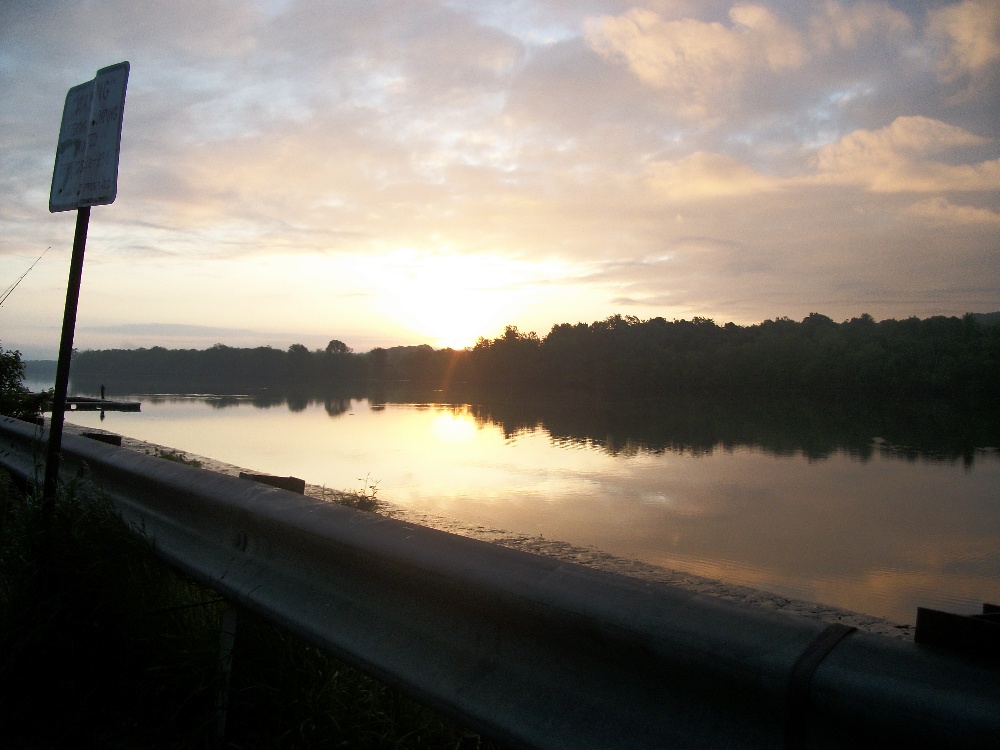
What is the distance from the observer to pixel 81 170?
3.87 m

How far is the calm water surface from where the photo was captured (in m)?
12.2

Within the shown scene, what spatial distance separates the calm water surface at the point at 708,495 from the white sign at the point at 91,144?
10.1 meters

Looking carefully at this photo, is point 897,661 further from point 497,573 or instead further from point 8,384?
point 8,384

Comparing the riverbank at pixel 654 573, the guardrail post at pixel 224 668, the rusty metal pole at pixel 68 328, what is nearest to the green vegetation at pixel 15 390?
the riverbank at pixel 654 573

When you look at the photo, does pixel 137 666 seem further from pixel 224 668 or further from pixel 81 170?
pixel 81 170

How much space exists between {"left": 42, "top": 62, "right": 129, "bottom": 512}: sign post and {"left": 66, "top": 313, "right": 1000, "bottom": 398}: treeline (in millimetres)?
72244

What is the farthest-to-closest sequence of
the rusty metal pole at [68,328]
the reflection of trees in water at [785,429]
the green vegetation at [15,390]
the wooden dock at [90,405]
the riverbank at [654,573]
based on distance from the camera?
1. the wooden dock at [90,405]
2. the reflection of trees in water at [785,429]
3. the green vegetation at [15,390]
4. the riverbank at [654,573]
5. the rusty metal pole at [68,328]

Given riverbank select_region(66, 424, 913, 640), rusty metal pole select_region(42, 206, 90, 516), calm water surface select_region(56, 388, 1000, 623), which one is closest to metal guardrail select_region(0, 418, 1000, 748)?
rusty metal pole select_region(42, 206, 90, 516)

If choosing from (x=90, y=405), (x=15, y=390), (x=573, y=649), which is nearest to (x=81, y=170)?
(x=573, y=649)

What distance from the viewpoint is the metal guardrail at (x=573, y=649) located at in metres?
1.15

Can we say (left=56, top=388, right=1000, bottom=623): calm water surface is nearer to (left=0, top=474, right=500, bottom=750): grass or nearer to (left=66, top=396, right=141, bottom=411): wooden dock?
(left=66, top=396, right=141, bottom=411): wooden dock

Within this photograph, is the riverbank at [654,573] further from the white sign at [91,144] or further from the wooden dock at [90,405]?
the wooden dock at [90,405]

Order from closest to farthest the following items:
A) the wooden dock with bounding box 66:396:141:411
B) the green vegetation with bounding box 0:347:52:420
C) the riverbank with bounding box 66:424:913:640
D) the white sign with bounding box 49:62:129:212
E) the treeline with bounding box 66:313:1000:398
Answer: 1. the white sign with bounding box 49:62:129:212
2. the riverbank with bounding box 66:424:913:640
3. the green vegetation with bounding box 0:347:52:420
4. the wooden dock with bounding box 66:396:141:411
5. the treeline with bounding box 66:313:1000:398

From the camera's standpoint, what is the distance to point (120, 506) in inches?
145
